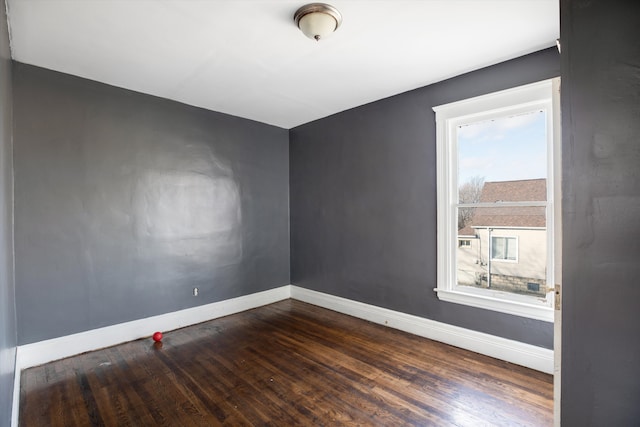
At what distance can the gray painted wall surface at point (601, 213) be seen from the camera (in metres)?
0.89

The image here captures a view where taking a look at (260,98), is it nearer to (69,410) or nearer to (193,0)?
(193,0)

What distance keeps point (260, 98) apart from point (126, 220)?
1980mm

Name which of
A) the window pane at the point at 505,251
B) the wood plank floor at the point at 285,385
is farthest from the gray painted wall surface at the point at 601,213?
the window pane at the point at 505,251

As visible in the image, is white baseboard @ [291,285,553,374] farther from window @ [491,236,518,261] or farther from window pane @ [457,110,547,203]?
window pane @ [457,110,547,203]

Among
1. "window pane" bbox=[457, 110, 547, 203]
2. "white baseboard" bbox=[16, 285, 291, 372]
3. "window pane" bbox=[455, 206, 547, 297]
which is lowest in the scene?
"white baseboard" bbox=[16, 285, 291, 372]

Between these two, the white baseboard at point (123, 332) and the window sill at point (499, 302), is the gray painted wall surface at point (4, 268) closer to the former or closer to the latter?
the white baseboard at point (123, 332)

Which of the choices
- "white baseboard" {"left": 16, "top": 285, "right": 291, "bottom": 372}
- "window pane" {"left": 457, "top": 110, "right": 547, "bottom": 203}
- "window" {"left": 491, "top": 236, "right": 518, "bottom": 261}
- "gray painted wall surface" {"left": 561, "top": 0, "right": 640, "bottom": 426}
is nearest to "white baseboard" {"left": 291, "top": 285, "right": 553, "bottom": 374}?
"window" {"left": 491, "top": 236, "right": 518, "bottom": 261}

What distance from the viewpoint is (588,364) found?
0.99m

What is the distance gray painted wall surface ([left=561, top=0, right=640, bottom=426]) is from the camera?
893 mm

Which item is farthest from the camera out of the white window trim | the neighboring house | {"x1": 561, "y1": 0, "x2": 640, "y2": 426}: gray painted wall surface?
the neighboring house

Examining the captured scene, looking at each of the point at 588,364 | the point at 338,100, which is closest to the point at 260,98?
the point at 338,100

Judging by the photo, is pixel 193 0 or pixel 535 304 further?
pixel 535 304

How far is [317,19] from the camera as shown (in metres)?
1.95

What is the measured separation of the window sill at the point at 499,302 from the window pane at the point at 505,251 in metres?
0.06
